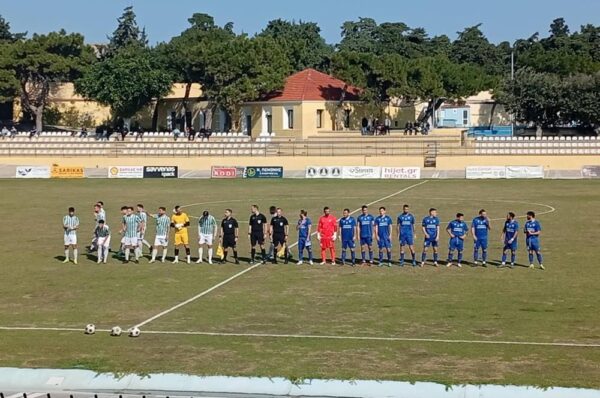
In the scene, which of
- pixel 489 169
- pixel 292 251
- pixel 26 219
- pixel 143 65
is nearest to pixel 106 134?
pixel 143 65

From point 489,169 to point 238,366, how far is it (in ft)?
172

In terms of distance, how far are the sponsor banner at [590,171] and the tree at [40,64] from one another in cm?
4858

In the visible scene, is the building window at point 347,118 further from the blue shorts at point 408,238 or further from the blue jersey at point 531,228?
the blue jersey at point 531,228

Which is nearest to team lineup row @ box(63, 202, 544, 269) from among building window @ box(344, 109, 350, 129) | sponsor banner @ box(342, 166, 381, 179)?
sponsor banner @ box(342, 166, 381, 179)

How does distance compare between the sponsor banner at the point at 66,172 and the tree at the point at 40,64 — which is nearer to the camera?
the sponsor banner at the point at 66,172

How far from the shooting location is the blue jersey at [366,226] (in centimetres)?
3000

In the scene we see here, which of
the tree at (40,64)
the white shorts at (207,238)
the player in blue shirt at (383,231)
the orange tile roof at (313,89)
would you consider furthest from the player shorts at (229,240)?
the tree at (40,64)

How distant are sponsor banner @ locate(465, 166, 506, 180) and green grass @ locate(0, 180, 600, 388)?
28760 mm

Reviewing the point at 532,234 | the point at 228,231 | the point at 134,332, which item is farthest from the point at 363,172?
the point at 134,332

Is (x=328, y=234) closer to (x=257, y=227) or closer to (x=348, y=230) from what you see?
(x=348, y=230)

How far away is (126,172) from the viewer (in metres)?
72.5

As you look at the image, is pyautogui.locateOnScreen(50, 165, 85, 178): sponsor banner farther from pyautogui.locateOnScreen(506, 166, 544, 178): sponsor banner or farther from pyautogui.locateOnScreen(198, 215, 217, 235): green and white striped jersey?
pyautogui.locateOnScreen(198, 215, 217, 235): green and white striped jersey

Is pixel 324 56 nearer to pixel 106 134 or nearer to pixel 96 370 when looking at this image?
pixel 106 134

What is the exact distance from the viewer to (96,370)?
17.6m
